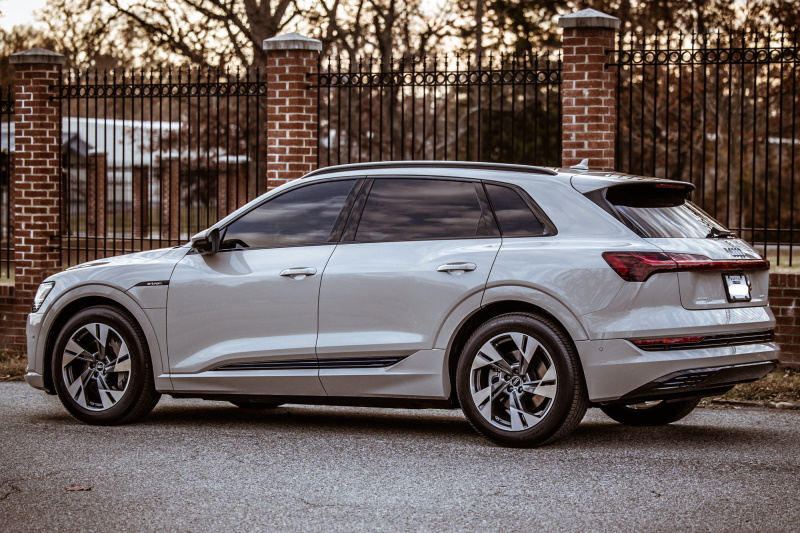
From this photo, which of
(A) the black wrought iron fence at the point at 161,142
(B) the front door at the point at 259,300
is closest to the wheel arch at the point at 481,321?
(B) the front door at the point at 259,300

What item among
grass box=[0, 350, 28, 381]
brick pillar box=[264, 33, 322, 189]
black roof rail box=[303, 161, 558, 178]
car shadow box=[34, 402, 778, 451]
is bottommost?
grass box=[0, 350, 28, 381]

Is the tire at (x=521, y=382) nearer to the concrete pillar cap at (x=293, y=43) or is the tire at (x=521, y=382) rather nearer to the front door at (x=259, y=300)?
the front door at (x=259, y=300)

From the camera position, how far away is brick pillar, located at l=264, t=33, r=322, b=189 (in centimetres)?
1192

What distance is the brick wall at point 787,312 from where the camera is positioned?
10.2 m

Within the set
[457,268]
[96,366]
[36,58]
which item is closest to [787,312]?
[457,268]

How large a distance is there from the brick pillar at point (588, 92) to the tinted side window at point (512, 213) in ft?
14.1

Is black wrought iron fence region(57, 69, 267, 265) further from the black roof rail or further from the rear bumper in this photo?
the rear bumper

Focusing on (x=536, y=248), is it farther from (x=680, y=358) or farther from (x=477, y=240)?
(x=680, y=358)

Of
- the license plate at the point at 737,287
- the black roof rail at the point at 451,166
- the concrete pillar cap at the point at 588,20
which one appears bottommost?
the license plate at the point at 737,287

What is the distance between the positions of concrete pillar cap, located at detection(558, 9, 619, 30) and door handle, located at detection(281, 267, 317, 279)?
5.00 m

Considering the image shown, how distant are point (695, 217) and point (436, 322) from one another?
5.46ft

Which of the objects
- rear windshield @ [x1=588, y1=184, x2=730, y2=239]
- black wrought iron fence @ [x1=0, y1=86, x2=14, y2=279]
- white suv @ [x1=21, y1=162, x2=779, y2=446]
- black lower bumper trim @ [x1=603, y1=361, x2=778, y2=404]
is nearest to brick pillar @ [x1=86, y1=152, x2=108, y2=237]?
black wrought iron fence @ [x1=0, y1=86, x2=14, y2=279]

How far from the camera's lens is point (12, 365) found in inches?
447

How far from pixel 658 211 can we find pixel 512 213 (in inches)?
33.2
